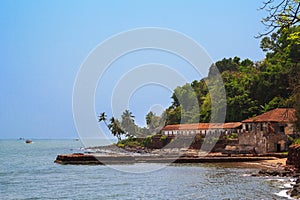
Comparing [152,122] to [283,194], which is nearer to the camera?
[283,194]

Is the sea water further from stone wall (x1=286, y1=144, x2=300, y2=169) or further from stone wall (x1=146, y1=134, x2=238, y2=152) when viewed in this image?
stone wall (x1=146, y1=134, x2=238, y2=152)

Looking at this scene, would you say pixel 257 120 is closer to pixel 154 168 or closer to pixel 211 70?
pixel 154 168

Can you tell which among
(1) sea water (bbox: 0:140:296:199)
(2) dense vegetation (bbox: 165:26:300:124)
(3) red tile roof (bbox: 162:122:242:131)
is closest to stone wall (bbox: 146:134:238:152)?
(3) red tile roof (bbox: 162:122:242:131)

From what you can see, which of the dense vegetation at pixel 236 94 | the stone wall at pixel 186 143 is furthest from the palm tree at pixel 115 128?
the stone wall at pixel 186 143

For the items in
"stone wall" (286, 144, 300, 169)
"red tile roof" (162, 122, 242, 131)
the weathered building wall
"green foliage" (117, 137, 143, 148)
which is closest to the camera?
"stone wall" (286, 144, 300, 169)

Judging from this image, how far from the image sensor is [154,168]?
2135 inches

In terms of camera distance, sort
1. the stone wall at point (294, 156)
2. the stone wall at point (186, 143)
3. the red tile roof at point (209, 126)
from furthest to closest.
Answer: the red tile roof at point (209, 126), the stone wall at point (186, 143), the stone wall at point (294, 156)

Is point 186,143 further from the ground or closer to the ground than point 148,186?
further from the ground

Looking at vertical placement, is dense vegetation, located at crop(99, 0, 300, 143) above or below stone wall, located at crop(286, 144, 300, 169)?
above

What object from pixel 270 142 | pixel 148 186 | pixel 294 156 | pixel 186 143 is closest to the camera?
pixel 148 186

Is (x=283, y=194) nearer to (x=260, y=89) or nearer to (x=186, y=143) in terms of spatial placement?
(x=260, y=89)

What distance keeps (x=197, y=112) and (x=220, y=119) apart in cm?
1943

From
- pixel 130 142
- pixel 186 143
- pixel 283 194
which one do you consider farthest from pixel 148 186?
pixel 130 142

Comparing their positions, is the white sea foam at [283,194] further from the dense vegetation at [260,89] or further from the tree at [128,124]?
the tree at [128,124]
